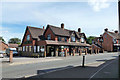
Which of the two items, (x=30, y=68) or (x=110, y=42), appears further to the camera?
(x=110, y=42)

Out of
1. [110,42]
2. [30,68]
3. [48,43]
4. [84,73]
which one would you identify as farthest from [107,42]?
[30,68]

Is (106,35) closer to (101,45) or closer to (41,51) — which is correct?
(101,45)

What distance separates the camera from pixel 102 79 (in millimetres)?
6238

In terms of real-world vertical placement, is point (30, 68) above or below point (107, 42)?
below

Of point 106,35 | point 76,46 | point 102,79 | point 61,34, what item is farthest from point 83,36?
point 102,79

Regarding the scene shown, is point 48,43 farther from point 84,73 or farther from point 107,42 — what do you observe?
point 107,42

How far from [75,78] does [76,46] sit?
26678 mm

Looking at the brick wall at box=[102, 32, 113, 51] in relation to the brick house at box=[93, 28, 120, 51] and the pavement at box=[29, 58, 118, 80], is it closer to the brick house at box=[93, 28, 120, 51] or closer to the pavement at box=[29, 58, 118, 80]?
the brick house at box=[93, 28, 120, 51]

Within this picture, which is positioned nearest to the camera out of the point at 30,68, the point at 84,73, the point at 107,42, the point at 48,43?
the point at 84,73

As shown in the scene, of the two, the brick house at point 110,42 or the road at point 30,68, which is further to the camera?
the brick house at point 110,42

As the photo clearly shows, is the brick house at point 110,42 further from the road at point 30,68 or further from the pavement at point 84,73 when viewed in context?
the pavement at point 84,73

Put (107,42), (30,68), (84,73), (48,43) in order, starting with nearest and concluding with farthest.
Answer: (84,73)
(30,68)
(48,43)
(107,42)

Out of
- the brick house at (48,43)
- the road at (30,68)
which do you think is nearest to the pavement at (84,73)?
the road at (30,68)

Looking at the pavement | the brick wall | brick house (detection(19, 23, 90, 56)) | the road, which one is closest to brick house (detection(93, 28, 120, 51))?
the brick wall
